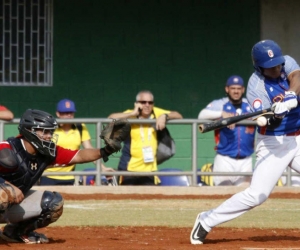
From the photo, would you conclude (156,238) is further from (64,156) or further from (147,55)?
(147,55)

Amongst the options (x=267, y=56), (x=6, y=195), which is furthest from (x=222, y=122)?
(x=6, y=195)

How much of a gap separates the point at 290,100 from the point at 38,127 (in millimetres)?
2144

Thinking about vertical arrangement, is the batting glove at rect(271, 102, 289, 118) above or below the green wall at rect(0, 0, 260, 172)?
below

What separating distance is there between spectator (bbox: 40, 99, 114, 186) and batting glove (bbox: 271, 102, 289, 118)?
552 centimetres

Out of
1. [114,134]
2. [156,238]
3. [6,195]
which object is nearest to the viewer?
[6,195]

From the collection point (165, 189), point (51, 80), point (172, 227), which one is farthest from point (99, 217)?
point (51, 80)

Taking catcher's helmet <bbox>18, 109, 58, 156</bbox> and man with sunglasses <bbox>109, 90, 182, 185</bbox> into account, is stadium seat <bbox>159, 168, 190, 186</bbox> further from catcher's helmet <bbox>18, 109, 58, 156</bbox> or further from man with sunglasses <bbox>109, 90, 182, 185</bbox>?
catcher's helmet <bbox>18, 109, 58, 156</bbox>

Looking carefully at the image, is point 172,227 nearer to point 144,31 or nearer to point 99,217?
point 99,217

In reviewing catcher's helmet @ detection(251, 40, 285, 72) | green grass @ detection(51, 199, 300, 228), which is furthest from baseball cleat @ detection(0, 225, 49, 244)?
catcher's helmet @ detection(251, 40, 285, 72)

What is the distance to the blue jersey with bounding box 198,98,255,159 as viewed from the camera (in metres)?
12.9

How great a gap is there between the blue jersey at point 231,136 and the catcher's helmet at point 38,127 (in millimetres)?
5334

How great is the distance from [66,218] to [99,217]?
0.39 meters

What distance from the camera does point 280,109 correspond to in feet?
25.1

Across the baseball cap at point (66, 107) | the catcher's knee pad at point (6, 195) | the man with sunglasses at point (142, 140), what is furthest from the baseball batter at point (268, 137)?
the baseball cap at point (66, 107)
